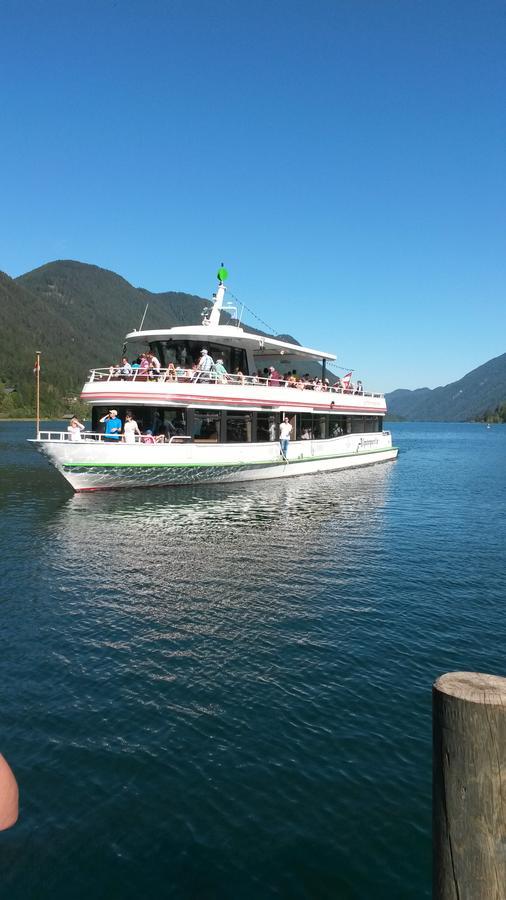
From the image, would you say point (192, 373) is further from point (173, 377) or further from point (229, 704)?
point (229, 704)

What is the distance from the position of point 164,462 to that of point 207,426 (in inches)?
136

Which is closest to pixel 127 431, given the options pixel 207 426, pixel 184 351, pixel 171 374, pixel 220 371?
pixel 171 374

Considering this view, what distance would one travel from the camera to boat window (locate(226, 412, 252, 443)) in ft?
92.7

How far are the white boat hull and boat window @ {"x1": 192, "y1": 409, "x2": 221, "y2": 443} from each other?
2.55 ft

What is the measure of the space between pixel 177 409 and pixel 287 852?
73.3 feet

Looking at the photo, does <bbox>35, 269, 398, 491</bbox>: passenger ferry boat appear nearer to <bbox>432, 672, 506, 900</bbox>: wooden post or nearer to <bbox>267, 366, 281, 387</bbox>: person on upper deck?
<bbox>267, 366, 281, 387</bbox>: person on upper deck

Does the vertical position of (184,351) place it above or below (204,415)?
above

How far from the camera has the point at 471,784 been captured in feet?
10.2

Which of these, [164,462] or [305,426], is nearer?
[164,462]

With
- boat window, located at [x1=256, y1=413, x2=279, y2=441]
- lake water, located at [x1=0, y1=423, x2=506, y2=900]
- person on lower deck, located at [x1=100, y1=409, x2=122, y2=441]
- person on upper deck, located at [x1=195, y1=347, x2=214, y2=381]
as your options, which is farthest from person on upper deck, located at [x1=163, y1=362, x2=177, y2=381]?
lake water, located at [x1=0, y1=423, x2=506, y2=900]

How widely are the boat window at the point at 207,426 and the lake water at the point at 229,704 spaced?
10449mm

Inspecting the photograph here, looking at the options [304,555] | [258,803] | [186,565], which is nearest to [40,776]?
[258,803]

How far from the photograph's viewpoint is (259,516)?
823 inches

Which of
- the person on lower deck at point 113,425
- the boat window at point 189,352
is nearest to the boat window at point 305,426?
the boat window at point 189,352
